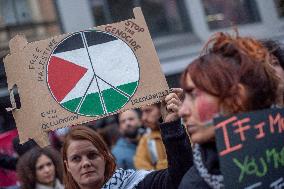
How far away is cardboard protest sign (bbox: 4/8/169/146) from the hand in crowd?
0.05 m

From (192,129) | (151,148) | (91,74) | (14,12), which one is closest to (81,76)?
(91,74)

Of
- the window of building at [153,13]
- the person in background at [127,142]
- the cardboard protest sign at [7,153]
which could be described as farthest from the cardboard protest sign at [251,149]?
the window of building at [153,13]

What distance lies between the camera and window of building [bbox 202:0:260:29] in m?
10.1

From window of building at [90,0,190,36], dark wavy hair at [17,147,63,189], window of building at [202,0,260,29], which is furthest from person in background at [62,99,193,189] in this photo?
window of building at [202,0,260,29]

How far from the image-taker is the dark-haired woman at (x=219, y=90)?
5.48ft

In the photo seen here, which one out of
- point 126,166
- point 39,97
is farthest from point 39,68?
point 126,166

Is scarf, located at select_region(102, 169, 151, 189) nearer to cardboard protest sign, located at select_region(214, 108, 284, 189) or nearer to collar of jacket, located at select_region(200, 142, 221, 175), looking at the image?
collar of jacket, located at select_region(200, 142, 221, 175)

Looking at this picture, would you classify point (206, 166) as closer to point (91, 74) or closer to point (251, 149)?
point (251, 149)

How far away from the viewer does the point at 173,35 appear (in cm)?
1011

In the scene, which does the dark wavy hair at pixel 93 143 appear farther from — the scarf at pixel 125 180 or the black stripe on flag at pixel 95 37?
the black stripe on flag at pixel 95 37

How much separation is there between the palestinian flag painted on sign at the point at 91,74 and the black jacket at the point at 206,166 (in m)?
0.64

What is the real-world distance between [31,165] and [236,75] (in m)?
2.64

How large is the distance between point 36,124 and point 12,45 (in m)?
0.40

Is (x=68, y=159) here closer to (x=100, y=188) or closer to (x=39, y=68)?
(x=100, y=188)
